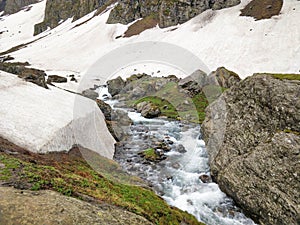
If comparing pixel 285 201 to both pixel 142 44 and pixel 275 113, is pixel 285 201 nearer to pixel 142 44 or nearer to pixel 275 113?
pixel 275 113

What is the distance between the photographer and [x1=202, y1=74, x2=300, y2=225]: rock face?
12305 millimetres

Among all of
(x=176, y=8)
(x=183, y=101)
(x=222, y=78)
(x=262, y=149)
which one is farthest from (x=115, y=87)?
(x=176, y=8)

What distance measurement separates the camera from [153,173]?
792 inches

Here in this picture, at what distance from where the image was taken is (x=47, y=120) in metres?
19.2

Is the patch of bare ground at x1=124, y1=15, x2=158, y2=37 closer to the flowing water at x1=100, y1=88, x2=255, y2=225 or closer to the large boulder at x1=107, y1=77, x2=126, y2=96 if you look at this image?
the large boulder at x1=107, y1=77, x2=126, y2=96

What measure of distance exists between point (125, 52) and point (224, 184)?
72880 mm

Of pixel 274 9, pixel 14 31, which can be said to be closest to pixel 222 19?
pixel 274 9

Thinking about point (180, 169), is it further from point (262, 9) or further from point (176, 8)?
point (176, 8)

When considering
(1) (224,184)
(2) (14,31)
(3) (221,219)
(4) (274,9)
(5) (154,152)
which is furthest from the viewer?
(2) (14,31)

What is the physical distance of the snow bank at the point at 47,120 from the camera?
16484 mm

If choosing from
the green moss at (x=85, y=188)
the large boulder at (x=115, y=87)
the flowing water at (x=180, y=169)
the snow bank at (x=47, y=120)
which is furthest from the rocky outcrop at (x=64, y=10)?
the green moss at (x=85, y=188)

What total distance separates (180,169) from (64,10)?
15854 centimetres

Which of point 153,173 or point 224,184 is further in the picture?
point 153,173

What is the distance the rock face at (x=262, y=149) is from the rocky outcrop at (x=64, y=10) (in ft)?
472
